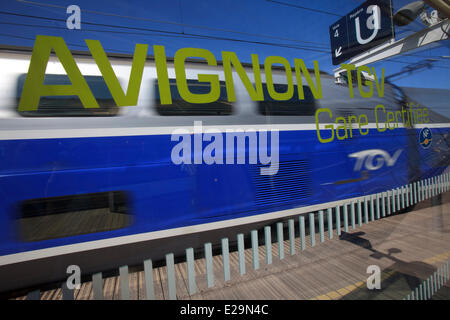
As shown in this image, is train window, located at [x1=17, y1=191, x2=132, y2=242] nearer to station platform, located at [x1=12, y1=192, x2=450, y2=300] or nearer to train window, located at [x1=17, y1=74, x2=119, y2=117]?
station platform, located at [x1=12, y1=192, x2=450, y2=300]

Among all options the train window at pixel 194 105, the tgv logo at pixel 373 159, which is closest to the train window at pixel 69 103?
the train window at pixel 194 105

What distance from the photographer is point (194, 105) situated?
1.26m

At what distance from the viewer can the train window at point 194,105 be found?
1.21 metres

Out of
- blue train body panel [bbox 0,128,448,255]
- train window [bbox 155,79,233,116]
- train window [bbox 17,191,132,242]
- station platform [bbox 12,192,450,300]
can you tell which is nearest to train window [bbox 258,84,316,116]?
blue train body panel [bbox 0,128,448,255]

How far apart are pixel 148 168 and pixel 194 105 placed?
0.47m

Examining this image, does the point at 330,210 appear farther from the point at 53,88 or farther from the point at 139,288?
the point at 53,88

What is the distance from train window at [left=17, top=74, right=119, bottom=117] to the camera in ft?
3.37

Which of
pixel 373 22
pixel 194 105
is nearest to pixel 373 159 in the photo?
pixel 373 22

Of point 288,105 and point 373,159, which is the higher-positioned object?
point 288,105

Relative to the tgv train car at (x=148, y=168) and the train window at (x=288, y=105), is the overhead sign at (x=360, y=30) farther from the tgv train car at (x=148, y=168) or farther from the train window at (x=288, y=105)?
the train window at (x=288, y=105)

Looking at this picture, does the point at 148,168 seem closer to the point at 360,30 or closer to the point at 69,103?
the point at 69,103

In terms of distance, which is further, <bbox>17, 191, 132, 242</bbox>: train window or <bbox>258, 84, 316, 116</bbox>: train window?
<bbox>258, 84, 316, 116</bbox>: train window

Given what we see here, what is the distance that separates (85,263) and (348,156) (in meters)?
1.93

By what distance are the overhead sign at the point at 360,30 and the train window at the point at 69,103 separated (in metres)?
1.58
